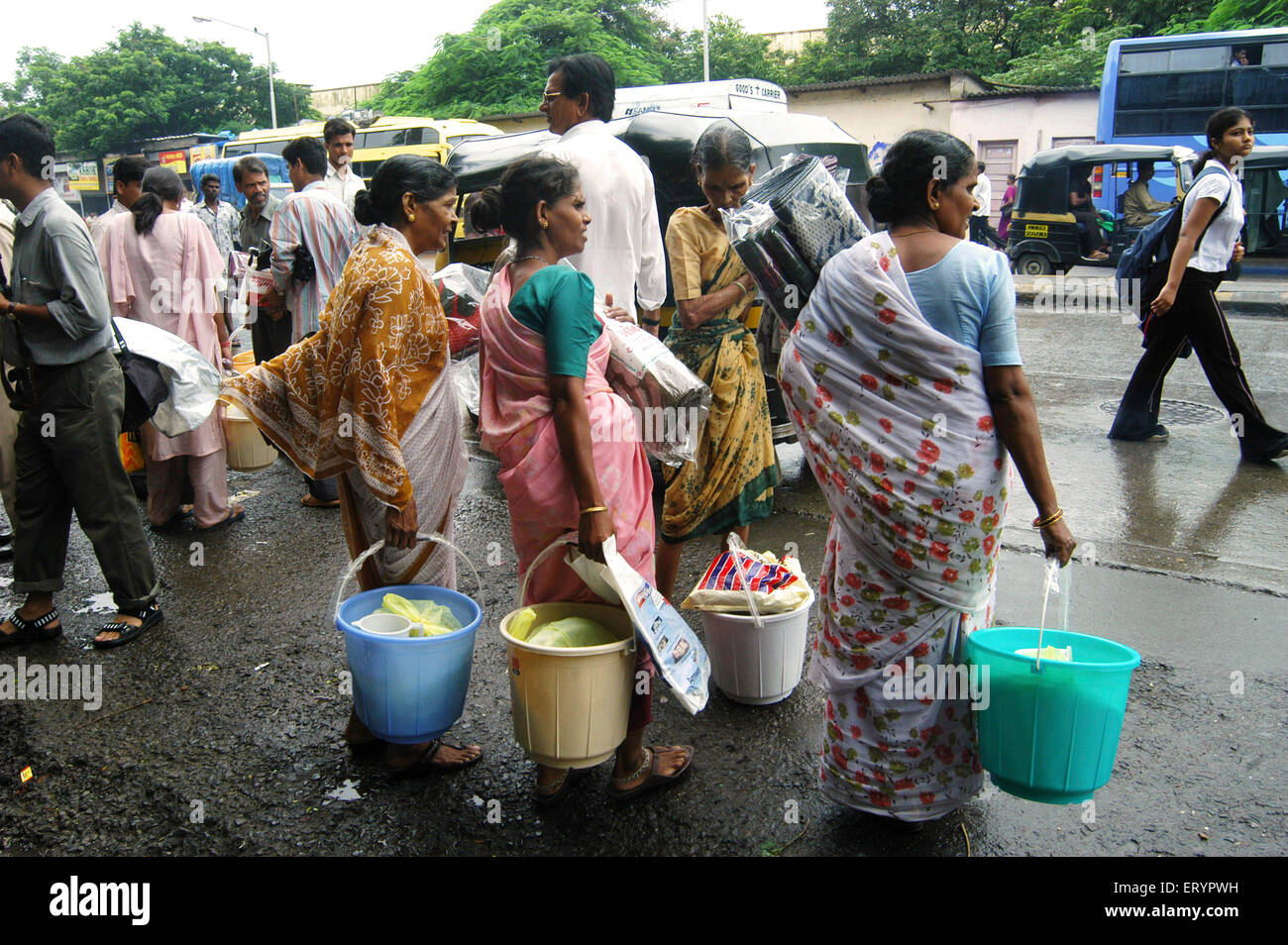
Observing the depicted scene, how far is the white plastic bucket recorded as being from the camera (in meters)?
3.04

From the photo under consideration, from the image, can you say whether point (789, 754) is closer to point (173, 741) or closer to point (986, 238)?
point (173, 741)

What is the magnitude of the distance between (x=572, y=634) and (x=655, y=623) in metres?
0.24

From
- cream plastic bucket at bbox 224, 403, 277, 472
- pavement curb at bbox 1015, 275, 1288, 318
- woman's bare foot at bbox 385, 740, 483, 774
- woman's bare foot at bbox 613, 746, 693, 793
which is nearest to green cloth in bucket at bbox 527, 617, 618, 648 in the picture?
woman's bare foot at bbox 613, 746, 693, 793

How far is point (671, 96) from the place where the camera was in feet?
39.5

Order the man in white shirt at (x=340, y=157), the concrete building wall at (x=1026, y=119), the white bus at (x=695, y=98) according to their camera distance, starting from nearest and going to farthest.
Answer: the man in white shirt at (x=340, y=157) < the white bus at (x=695, y=98) < the concrete building wall at (x=1026, y=119)

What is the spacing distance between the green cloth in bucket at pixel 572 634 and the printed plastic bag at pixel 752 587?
1.90 ft

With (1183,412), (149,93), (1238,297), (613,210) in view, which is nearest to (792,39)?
(149,93)

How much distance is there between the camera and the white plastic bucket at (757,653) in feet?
9.96

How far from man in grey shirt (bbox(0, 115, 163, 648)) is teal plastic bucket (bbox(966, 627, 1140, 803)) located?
127 inches

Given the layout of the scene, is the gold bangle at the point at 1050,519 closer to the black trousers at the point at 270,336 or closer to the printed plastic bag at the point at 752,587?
the printed plastic bag at the point at 752,587

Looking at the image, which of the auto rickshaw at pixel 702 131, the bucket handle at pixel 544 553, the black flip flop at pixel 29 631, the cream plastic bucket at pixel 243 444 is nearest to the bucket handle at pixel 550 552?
the bucket handle at pixel 544 553

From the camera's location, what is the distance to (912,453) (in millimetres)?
2285

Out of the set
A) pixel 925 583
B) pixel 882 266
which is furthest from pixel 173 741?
pixel 882 266
